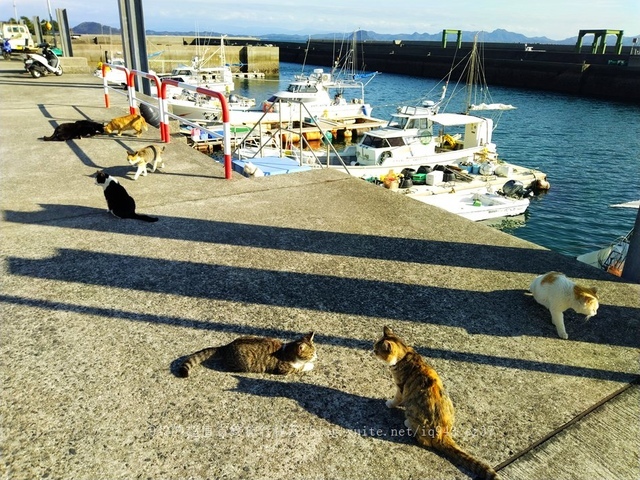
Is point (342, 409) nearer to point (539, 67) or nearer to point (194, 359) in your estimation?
point (194, 359)

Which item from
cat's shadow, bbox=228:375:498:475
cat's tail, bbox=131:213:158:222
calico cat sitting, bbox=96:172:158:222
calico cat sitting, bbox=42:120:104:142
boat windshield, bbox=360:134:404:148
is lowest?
boat windshield, bbox=360:134:404:148

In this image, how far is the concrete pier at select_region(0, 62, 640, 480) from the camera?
91.6 inches

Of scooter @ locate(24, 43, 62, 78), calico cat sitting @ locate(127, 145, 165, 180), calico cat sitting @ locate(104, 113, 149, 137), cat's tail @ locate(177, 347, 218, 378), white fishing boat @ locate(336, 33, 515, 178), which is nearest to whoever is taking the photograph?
cat's tail @ locate(177, 347, 218, 378)

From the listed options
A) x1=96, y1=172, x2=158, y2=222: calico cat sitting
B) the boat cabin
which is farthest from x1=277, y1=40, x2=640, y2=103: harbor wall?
x1=96, y1=172, x2=158, y2=222: calico cat sitting

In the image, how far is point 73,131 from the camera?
8.22m

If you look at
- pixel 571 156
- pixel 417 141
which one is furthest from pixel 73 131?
pixel 571 156

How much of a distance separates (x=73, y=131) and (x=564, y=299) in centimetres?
816

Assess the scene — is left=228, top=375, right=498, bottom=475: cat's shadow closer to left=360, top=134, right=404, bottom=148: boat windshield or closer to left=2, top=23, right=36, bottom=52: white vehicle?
left=360, top=134, right=404, bottom=148: boat windshield

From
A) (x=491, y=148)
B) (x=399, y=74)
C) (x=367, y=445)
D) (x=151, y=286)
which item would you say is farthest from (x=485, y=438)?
(x=399, y=74)

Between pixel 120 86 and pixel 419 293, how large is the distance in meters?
14.5

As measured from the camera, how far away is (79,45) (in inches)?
2026

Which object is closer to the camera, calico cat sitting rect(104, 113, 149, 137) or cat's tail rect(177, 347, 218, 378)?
cat's tail rect(177, 347, 218, 378)

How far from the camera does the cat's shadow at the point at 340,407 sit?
8.09 ft

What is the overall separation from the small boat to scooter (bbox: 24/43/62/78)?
13.5 m
